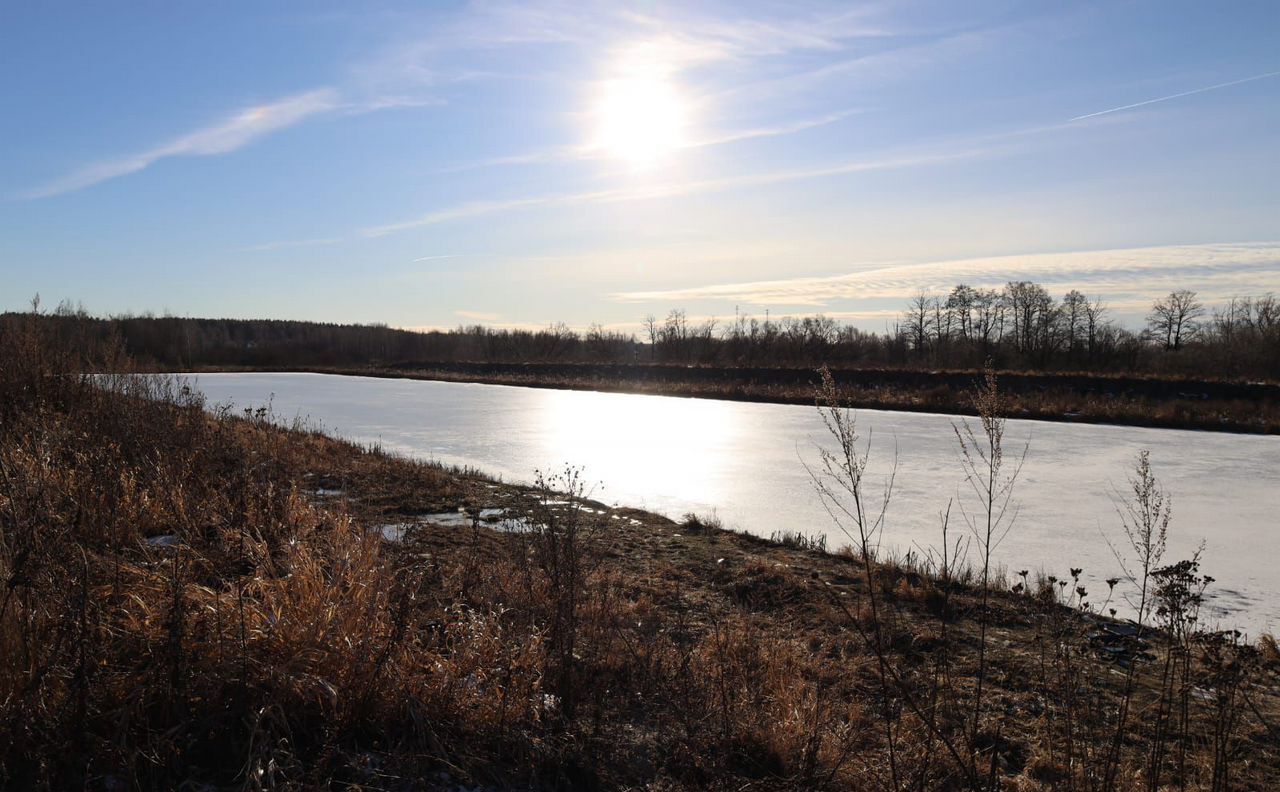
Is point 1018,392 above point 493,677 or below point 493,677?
above

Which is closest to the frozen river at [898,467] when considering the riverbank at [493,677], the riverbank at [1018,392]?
the riverbank at [1018,392]

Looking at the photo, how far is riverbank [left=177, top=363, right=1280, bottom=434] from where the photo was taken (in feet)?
72.8

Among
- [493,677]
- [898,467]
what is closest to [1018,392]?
[898,467]

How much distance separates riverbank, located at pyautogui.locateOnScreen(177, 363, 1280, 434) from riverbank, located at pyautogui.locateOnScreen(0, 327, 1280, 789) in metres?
9.50

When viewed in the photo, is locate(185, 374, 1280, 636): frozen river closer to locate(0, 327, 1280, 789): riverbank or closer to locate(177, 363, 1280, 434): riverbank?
locate(177, 363, 1280, 434): riverbank

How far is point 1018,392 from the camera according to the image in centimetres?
2700

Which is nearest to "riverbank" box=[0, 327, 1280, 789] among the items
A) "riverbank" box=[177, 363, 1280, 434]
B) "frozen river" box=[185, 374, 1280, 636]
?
"frozen river" box=[185, 374, 1280, 636]

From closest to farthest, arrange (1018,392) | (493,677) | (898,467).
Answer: (493,677)
(898,467)
(1018,392)

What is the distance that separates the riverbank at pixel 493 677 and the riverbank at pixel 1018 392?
9.50 metres

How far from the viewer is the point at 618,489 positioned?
1265 centimetres

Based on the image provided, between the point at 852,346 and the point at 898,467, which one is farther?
the point at 852,346

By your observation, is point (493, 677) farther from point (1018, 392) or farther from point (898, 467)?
point (1018, 392)

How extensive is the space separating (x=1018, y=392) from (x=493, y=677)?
27.2m

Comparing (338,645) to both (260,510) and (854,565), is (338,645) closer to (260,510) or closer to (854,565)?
(260,510)
